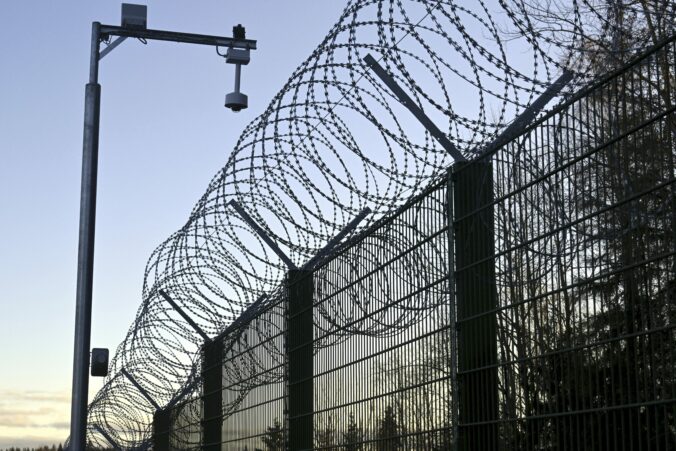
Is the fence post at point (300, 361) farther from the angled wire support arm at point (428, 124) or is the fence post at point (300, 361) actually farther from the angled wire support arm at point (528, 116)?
the angled wire support arm at point (528, 116)

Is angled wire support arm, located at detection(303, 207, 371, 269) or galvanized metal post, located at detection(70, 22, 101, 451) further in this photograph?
galvanized metal post, located at detection(70, 22, 101, 451)

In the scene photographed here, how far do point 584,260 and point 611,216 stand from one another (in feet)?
1.03

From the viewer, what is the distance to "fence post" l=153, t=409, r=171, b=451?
20.6 m

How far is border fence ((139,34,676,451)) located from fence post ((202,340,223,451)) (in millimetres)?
4896

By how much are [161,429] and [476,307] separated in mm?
14921

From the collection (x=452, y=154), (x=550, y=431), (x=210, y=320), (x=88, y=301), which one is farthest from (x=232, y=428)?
(x=550, y=431)

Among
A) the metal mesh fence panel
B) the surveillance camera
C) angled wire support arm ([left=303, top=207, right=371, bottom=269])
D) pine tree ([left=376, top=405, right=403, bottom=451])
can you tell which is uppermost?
the surveillance camera

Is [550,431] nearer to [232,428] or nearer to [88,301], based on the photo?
[88,301]

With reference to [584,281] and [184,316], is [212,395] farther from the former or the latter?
[584,281]

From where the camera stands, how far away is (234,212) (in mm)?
11922

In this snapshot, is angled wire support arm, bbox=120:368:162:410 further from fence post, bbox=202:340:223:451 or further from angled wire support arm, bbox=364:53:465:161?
angled wire support arm, bbox=364:53:465:161

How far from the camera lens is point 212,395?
52.5 feet

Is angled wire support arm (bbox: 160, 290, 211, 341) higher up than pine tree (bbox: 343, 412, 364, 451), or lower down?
higher up

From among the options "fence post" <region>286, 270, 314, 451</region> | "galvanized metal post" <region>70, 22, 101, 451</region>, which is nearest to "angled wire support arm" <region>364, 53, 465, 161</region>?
"fence post" <region>286, 270, 314, 451</region>
